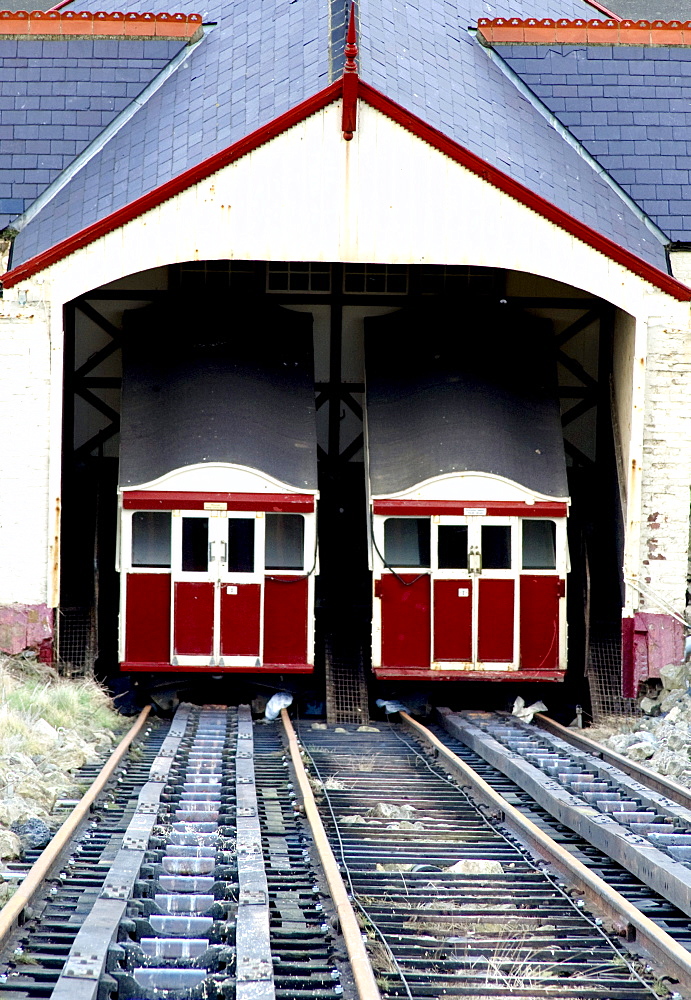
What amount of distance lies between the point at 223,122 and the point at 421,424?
16.6 ft

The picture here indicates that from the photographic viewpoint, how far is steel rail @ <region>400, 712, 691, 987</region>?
6145 mm

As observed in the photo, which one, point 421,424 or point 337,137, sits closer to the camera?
point 337,137

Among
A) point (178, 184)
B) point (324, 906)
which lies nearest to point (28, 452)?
point (178, 184)

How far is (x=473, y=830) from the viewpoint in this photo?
30.9 feet

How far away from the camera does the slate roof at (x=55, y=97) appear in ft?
58.3

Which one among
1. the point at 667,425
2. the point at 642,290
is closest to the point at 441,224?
the point at 642,290

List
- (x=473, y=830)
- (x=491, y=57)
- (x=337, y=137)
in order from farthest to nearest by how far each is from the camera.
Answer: (x=491, y=57)
(x=337, y=137)
(x=473, y=830)

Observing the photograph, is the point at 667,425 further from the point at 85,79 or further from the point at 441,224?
the point at 85,79

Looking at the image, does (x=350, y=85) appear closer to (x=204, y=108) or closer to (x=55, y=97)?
(x=204, y=108)

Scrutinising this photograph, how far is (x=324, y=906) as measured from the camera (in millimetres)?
7059

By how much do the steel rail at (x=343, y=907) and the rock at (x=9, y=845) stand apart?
1988mm

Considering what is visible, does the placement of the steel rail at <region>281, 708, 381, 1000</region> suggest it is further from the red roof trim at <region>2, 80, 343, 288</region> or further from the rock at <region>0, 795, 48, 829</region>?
the red roof trim at <region>2, 80, 343, 288</region>

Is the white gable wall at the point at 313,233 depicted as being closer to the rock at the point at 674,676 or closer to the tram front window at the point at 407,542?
the tram front window at the point at 407,542

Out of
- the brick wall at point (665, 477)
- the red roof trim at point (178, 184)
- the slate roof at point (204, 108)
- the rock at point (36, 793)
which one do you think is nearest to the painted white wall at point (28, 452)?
the red roof trim at point (178, 184)
